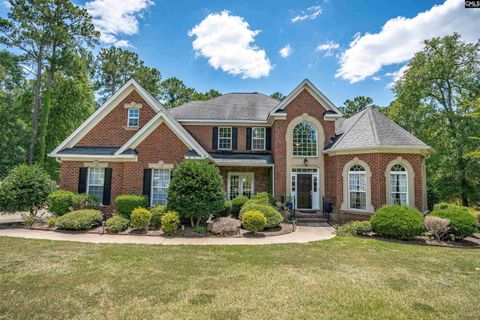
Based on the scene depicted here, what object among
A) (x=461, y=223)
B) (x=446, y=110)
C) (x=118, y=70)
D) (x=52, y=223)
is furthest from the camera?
(x=118, y=70)

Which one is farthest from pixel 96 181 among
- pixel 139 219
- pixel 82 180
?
pixel 139 219

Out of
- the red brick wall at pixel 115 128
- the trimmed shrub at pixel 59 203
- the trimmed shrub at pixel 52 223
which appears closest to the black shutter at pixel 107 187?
the trimmed shrub at pixel 59 203

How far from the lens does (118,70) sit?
112 ft

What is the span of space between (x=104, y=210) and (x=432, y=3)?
64.3ft

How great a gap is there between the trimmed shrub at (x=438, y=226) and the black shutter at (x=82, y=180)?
17482mm

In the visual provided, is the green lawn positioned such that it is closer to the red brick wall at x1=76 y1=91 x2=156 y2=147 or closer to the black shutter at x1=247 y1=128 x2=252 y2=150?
the red brick wall at x1=76 y1=91 x2=156 y2=147

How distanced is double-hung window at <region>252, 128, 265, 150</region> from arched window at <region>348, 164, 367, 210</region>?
6.50 metres

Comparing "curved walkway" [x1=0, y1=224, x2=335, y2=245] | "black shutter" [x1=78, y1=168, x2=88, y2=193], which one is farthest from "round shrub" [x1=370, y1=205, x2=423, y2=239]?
"black shutter" [x1=78, y1=168, x2=88, y2=193]

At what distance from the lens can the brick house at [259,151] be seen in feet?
42.8

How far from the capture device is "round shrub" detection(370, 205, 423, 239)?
10148 millimetres

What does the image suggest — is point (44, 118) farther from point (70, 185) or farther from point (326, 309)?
point (326, 309)

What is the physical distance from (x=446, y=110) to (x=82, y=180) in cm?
2822

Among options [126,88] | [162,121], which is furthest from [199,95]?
[162,121]

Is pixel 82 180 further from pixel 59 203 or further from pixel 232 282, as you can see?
pixel 232 282
